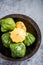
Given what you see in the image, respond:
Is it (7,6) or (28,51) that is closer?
(28,51)

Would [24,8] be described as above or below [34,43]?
above

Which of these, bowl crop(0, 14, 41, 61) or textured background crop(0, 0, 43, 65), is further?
textured background crop(0, 0, 43, 65)

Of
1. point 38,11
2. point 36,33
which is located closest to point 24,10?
point 38,11

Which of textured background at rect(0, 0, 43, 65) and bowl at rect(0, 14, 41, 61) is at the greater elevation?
textured background at rect(0, 0, 43, 65)

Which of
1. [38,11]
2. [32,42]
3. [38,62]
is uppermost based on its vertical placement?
[38,11]

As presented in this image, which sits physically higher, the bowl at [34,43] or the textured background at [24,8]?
the textured background at [24,8]

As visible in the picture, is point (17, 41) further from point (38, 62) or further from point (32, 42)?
point (38, 62)

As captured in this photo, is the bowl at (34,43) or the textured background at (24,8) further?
the textured background at (24,8)

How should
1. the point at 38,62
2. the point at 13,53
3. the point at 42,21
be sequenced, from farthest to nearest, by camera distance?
the point at 42,21
the point at 38,62
the point at 13,53

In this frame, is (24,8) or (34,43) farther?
(24,8)

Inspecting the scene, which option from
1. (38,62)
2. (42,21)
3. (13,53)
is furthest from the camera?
(42,21)

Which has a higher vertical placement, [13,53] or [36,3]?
[36,3]
